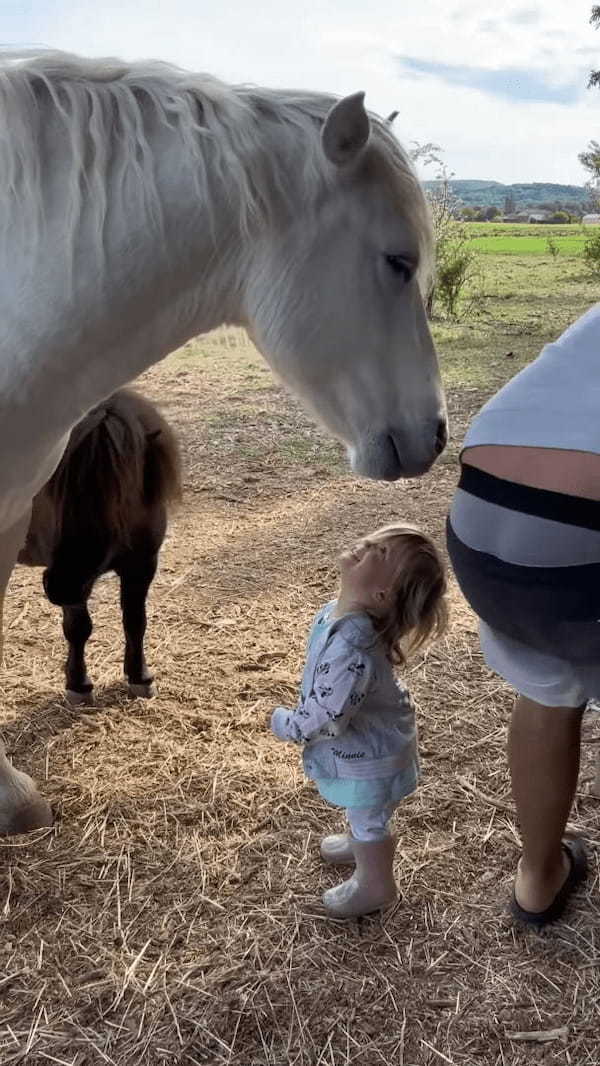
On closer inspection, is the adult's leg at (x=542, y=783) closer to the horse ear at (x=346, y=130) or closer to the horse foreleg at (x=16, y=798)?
the horse ear at (x=346, y=130)

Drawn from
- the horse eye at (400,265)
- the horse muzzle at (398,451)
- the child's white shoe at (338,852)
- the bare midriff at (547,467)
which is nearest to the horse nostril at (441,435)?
the horse muzzle at (398,451)

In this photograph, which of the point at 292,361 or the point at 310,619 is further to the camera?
the point at 310,619

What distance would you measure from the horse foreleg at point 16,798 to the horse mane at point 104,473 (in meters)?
0.30

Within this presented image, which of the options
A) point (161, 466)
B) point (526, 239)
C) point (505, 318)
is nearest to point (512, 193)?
point (526, 239)

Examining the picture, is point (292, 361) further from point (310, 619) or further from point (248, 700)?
point (310, 619)

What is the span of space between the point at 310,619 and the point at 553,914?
1.59 m

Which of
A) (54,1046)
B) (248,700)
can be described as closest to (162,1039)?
(54,1046)

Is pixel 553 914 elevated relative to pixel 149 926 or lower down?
elevated

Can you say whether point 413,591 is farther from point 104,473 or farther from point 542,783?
point 104,473

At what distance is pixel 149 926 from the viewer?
181cm

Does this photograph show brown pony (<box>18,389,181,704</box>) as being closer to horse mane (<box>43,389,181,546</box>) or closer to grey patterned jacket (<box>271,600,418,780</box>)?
horse mane (<box>43,389,181,546</box>)

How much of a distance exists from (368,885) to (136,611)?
122 cm

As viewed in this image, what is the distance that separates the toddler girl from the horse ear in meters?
0.74

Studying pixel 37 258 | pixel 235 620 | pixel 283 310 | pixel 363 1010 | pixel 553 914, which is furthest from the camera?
pixel 235 620
